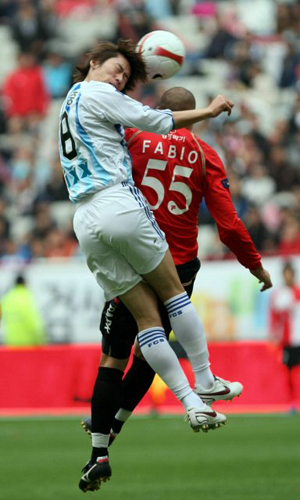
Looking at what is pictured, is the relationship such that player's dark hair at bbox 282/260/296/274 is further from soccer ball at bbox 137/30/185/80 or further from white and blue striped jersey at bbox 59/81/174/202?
white and blue striped jersey at bbox 59/81/174/202

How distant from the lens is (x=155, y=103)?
1852 centimetres

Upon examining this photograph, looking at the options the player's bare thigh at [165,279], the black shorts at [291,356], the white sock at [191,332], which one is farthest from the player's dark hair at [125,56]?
the black shorts at [291,356]

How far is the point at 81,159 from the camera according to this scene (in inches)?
271

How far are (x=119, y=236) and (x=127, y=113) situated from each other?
70cm

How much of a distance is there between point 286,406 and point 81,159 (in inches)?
361

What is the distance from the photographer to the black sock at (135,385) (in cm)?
771

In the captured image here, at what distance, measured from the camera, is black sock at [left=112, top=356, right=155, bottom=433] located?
25.3 ft

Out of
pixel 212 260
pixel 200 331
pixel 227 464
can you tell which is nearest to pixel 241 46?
pixel 212 260

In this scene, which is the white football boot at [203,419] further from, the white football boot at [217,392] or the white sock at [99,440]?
the white sock at [99,440]

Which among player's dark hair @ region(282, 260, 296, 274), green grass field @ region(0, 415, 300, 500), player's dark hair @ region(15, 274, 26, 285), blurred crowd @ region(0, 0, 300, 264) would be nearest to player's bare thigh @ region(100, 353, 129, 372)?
green grass field @ region(0, 415, 300, 500)

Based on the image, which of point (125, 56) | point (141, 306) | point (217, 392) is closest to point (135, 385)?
point (217, 392)

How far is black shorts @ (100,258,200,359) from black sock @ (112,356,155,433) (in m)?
0.30

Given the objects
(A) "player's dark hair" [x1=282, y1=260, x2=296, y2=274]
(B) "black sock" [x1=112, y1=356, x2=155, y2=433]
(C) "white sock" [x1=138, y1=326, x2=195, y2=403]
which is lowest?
(A) "player's dark hair" [x1=282, y1=260, x2=296, y2=274]

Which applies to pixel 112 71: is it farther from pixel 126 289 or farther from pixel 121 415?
pixel 121 415
